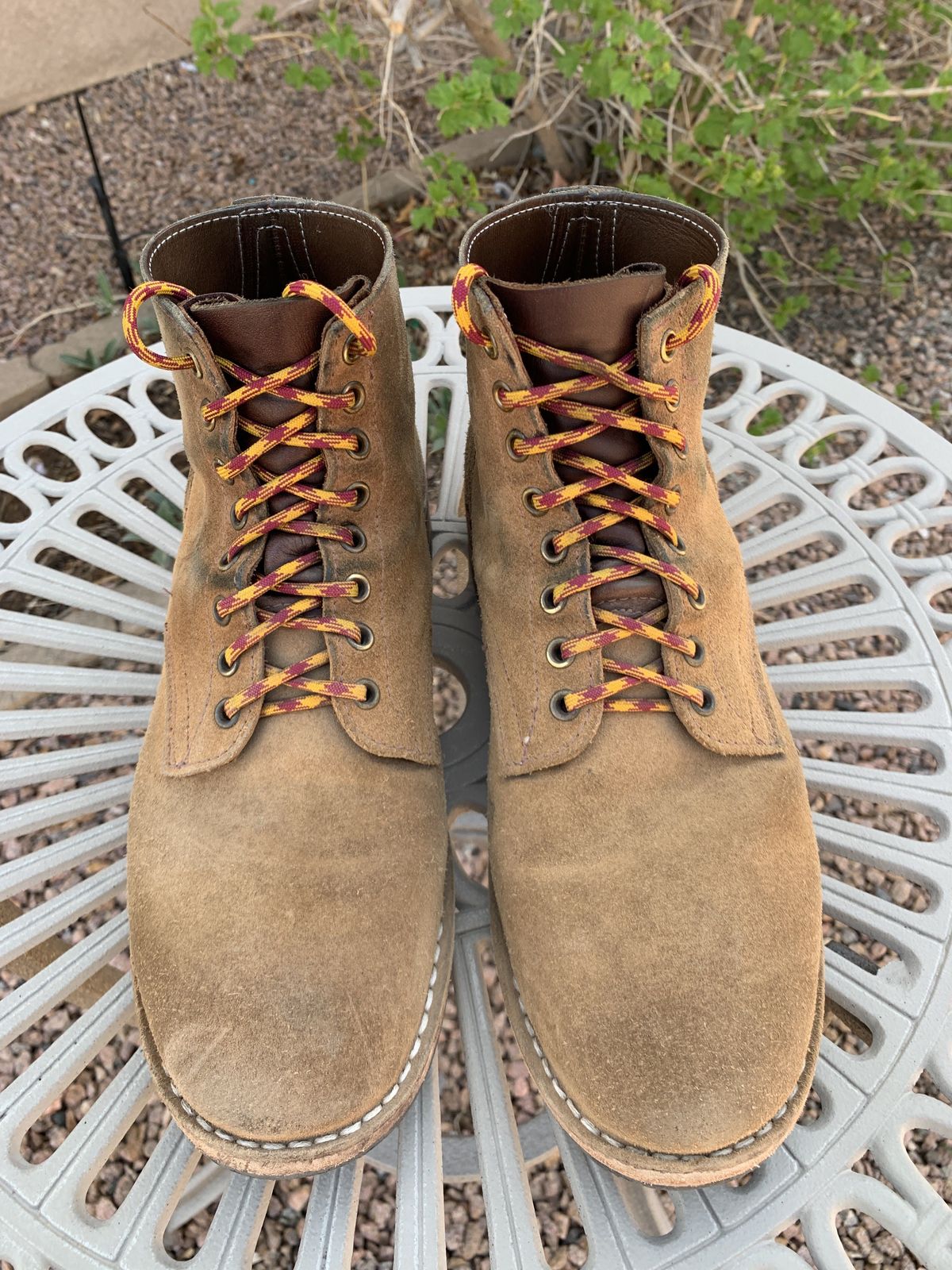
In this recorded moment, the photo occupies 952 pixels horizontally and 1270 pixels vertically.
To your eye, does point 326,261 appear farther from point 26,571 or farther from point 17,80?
point 17,80

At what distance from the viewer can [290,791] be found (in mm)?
800

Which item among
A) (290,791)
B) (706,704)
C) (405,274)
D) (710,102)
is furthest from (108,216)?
(706,704)

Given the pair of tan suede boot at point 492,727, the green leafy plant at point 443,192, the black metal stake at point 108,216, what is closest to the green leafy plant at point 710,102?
the green leafy plant at point 443,192

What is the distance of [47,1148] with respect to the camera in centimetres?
134

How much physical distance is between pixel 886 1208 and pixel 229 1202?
545mm

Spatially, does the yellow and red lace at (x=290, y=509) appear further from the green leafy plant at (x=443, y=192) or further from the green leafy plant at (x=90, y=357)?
the green leafy plant at (x=90, y=357)

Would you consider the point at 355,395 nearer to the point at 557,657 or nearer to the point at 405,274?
the point at 557,657

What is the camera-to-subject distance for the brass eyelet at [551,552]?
85 centimetres

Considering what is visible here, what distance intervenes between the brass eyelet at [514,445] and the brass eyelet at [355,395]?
14 centimetres

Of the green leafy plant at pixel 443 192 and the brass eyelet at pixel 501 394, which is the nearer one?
the brass eyelet at pixel 501 394

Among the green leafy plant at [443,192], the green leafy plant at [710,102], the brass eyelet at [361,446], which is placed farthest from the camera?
the green leafy plant at [443,192]

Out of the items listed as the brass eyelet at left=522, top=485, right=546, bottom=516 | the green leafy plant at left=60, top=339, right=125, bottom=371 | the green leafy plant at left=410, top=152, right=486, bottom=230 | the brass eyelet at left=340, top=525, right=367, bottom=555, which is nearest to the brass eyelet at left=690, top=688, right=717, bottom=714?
the brass eyelet at left=522, top=485, right=546, bottom=516

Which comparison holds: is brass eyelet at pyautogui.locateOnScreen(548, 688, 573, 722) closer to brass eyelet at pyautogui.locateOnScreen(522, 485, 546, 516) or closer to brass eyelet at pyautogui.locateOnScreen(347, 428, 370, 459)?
brass eyelet at pyautogui.locateOnScreen(522, 485, 546, 516)

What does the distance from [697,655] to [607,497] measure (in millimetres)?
171
